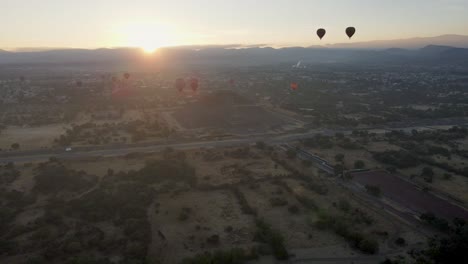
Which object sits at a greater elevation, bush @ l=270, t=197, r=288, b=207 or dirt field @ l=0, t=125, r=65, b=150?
bush @ l=270, t=197, r=288, b=207

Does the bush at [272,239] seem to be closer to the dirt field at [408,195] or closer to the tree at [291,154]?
the dirt field at [408,195]

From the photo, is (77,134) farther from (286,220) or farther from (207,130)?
(286,220)

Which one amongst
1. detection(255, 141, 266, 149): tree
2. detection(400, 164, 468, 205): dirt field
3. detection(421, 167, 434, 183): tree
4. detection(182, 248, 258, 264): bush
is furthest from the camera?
detection(255, 141, 266, 149): tree

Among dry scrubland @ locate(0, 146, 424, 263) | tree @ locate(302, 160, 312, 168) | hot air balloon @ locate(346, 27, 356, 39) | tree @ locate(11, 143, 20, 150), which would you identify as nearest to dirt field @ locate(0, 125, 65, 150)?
tree @ locate(11, 143, 20, 150)

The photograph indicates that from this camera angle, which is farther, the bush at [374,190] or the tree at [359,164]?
the tree at [359,164]

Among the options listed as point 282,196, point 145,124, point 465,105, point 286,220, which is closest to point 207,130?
point 145,124

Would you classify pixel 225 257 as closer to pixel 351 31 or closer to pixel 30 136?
pixel 351 31

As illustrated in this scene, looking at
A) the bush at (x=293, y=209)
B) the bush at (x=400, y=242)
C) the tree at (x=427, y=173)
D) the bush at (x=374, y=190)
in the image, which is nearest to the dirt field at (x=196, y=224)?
the bush at (x=293, y=209)

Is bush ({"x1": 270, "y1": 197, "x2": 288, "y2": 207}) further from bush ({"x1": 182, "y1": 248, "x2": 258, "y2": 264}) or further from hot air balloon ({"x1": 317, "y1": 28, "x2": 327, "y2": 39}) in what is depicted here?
hot air balloon ({"x1": 317, "y1": 28, "x2": 327, "y2": 39})

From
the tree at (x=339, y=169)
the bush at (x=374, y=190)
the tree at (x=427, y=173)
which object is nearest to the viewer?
the bush at (x=374, y=190)
